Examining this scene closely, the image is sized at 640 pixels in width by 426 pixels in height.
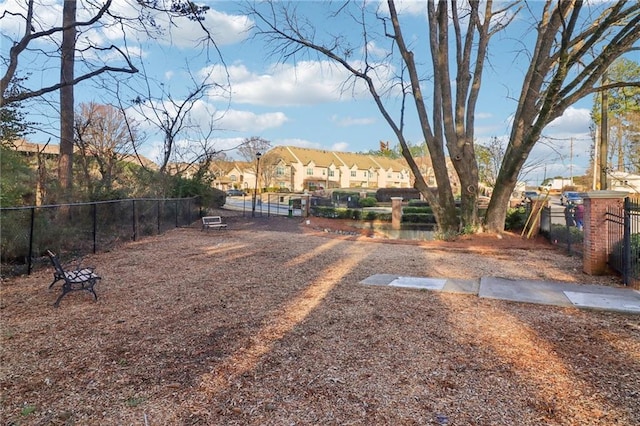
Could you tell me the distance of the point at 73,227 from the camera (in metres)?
9.60

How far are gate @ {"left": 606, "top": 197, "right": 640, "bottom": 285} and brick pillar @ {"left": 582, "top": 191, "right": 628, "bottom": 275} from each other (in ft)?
0.25

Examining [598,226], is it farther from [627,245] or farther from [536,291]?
[536,291]

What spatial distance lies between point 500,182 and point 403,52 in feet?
17.9

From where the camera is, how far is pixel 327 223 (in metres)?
21.1

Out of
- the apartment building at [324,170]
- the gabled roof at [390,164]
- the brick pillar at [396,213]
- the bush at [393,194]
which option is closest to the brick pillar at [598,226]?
the brick pillar at [396,213]

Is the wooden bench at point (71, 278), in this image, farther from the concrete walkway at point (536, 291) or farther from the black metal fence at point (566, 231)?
the black metal fence at point (566, 231)

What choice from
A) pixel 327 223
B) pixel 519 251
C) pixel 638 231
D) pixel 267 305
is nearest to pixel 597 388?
pixel 267 305

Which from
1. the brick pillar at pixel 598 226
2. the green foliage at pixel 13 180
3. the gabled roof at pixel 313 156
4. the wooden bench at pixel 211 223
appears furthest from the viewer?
the gabled roof at pixel 313 156

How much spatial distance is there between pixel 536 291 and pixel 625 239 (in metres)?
1.98

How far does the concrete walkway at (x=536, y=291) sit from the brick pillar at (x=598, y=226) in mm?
1150

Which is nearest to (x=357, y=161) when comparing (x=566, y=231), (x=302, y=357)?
(x=566, y=231)

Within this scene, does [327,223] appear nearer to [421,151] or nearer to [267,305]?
[267,305]

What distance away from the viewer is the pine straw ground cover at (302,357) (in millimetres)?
2658

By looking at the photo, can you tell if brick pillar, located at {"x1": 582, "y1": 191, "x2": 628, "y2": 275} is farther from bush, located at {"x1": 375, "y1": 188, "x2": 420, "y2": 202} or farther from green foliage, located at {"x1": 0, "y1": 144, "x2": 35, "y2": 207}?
bush, located at {"x1": 375, "y1": 188, "x2": 420, "y2": 202}
